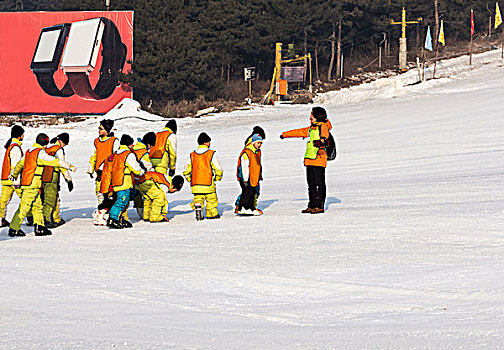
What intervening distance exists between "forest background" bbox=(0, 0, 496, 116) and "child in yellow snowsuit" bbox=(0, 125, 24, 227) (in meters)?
31.1

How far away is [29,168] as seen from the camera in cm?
1117

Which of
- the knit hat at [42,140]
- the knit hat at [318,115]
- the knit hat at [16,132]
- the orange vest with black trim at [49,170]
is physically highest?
the knit hat at [318,115]

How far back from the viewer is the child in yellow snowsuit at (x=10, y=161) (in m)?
11.7

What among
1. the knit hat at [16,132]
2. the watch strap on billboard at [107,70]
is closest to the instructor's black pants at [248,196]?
the knit hat at [16,132]

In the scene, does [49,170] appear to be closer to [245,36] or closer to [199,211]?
[199,211]

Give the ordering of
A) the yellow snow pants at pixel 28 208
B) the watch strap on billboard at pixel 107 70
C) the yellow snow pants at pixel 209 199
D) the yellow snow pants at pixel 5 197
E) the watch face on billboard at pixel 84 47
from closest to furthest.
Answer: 1. the yellow snow pants at pixel 28 208
2. the yellow snow pants at pixel 209 199
3. the yellow snow pants at pixel 5 197
4. the watch face on billboard at pixel 84 47
5. the watch strap on billboard at pixel 107 70

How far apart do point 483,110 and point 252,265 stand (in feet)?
73.8

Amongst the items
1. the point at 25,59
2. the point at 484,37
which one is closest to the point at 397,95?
the point at 25,59

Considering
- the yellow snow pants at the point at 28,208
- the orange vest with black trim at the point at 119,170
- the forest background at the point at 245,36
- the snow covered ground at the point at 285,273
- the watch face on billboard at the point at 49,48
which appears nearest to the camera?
the snow covered ground at the point at 285,273

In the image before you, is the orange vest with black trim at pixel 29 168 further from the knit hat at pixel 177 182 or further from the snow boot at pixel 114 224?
the knit hat at pixel 177 182

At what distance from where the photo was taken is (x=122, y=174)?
11.4m

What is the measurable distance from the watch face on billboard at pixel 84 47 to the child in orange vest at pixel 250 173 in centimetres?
3459

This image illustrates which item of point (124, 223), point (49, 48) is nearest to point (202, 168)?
point (124, 223)

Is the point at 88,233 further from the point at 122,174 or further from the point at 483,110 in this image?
the point at 483,110
